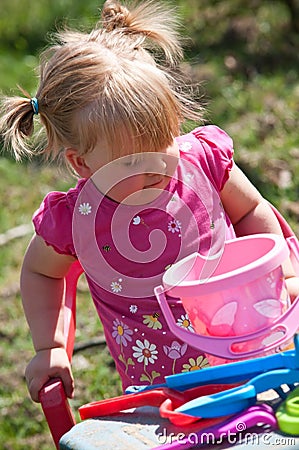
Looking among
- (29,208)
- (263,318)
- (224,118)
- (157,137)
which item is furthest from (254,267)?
(224,118)

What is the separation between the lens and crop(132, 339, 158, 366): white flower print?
74.8 inches

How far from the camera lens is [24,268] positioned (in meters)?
1.97

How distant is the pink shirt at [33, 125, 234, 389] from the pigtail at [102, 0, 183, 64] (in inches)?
9.7

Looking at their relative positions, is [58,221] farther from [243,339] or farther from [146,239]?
[243,339]

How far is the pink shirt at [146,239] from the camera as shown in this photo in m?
1.86

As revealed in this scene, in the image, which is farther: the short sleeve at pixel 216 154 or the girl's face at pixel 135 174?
the short sleeve at pixel 216 154

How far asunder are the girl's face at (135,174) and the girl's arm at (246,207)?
0.57 ft

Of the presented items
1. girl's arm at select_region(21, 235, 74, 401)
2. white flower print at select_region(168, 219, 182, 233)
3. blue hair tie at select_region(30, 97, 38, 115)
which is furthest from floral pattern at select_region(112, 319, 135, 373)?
blue hair tie at select_region(30, 97, 38, 115)

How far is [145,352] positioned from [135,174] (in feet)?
1.40

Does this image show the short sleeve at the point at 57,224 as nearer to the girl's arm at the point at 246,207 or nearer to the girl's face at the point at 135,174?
the girl's face at the point at 135,174

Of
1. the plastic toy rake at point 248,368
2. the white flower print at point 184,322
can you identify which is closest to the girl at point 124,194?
the white flower print at point 184,322

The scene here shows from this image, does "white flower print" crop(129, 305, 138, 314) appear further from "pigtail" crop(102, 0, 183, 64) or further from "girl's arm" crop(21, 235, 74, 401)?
"pigtail" crop(102, 0, 183, 64)

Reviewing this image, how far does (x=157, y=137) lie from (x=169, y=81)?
0.73 ft

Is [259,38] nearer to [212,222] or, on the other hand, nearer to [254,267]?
[212,222]
